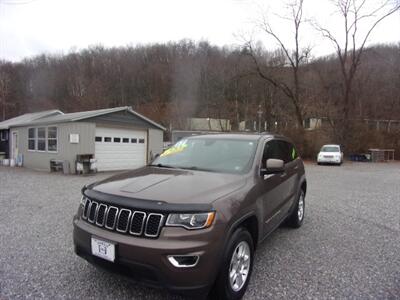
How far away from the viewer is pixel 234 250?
96.0 inches

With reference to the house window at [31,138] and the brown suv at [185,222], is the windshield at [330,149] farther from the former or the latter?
the house window at [31,138]

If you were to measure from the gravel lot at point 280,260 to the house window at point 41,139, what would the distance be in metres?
8.91

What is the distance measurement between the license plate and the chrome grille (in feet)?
0.45

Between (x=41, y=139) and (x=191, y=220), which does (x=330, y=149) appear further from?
(x=191, y=220)

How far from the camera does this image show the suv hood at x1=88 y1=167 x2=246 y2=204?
2.33 metres

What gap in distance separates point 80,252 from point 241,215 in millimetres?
1654

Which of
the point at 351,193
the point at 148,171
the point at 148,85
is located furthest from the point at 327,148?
the point at 148,85

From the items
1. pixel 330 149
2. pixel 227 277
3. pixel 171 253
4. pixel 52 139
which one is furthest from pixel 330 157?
pixel 171 253

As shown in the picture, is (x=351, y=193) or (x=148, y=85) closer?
(x=351, y=193)

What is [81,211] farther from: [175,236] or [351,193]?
[351,193]

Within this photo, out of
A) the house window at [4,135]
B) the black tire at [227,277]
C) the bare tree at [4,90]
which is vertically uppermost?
the bare tree at [4,90]

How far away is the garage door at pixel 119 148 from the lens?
1345 centimetres

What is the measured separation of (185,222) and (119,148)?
12.9 m

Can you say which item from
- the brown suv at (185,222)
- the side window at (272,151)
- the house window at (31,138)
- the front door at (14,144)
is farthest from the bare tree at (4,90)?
the side window at (272,151)
